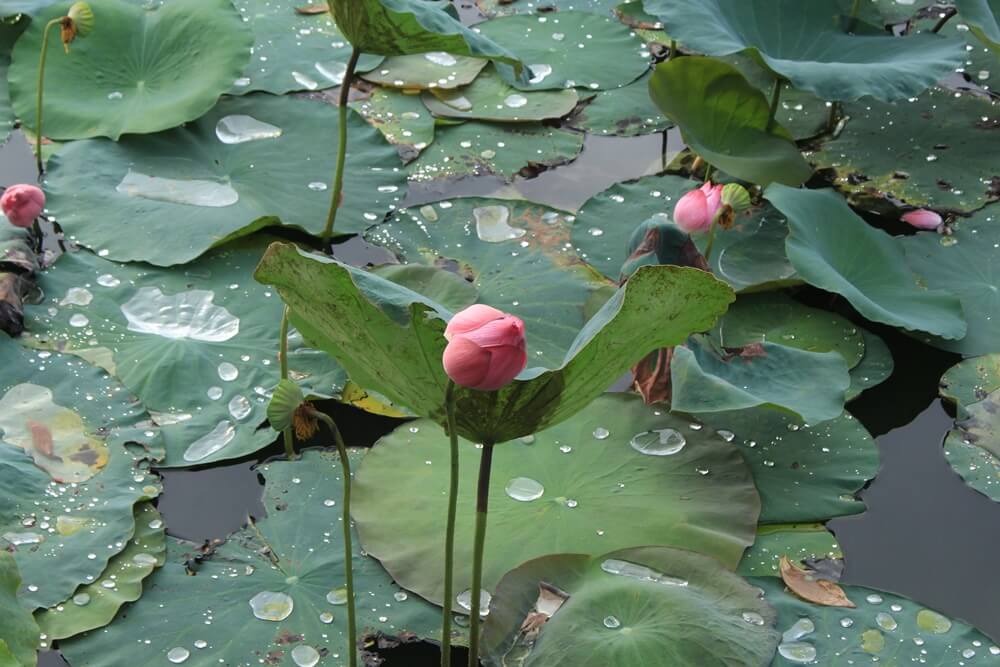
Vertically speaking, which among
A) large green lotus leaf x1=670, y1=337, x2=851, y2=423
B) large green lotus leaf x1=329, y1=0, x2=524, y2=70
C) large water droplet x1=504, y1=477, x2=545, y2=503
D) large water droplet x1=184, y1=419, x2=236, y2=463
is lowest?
large water droplet x1=184, y1=419, x2=236, y2=463

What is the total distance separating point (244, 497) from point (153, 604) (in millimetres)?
302

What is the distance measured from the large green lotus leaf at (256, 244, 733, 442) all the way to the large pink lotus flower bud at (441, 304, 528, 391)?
0.33 ft

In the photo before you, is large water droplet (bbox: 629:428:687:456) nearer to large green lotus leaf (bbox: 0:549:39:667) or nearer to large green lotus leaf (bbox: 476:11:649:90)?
large green lotus leaf (bbox: 0:549:39:667)

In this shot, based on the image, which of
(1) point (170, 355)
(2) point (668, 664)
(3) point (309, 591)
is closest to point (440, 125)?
(1) point (170, 355)

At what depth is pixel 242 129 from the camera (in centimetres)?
313

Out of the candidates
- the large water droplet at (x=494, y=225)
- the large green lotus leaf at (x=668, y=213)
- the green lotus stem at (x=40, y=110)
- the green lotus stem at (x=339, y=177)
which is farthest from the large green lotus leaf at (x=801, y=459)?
the green lotus stem at (x=40, y=110)

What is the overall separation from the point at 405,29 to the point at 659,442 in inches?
38.9

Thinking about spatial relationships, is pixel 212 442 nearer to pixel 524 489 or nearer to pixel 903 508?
pixel 524 489

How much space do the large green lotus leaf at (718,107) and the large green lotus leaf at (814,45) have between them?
0.34 feet

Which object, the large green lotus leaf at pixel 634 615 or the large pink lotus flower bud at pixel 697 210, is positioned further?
the large pink lotus flower bud at pixel 697 210

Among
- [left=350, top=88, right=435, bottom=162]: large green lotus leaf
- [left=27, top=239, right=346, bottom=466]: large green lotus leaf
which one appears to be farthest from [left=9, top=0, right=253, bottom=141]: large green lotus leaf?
[left=27, top=239, right=346, bottom=466]: large green lotus leaf

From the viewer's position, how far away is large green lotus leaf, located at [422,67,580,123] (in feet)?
10.8

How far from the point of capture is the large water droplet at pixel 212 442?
231 cm

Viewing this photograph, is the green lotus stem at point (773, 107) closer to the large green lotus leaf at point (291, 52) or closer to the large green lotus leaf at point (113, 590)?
the large green lotus leaf at point (291, 52)
